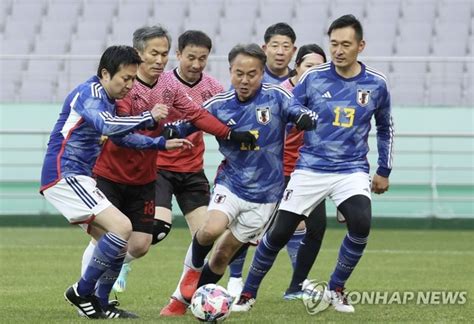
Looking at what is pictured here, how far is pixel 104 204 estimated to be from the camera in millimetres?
8289

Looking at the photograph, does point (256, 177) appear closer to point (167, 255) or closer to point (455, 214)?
point (167, 255)

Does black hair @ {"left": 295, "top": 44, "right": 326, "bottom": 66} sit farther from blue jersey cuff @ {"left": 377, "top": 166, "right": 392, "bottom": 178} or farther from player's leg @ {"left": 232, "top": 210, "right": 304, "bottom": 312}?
player's leg @ {"left": 232, "top": 210, "right": 304, "bottom": 312}

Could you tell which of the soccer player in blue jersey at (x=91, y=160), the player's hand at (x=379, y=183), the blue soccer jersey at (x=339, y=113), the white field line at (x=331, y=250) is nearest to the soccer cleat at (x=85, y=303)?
the soccer player in blue jersey at (x=91, y=160)

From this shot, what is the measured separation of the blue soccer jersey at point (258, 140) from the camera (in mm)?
8695

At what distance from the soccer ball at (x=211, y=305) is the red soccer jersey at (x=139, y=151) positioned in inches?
55.1

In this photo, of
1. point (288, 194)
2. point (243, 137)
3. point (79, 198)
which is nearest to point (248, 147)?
point (243, 137)

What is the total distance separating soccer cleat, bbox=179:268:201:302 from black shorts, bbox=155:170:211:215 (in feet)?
3.31

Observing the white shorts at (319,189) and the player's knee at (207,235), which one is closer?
the player's knee at (207,235)

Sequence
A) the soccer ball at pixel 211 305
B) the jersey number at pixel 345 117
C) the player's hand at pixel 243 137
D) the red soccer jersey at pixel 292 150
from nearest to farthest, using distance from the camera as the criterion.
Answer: the soccer ball at pixel 211 305
the player's hand at pixel 243 137
the jersey number at pixel 345 117
the red soccer jersey at pixel 292 150

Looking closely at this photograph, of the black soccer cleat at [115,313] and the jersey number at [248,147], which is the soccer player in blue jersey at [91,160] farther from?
the jersey number at [248,147]

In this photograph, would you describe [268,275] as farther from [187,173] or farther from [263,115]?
[263,115]

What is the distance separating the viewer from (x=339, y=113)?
8.91m

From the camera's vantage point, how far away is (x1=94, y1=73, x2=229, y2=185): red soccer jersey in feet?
29.0

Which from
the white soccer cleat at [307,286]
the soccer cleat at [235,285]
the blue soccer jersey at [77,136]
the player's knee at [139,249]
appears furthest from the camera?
the soccer cleat at [235,285]
